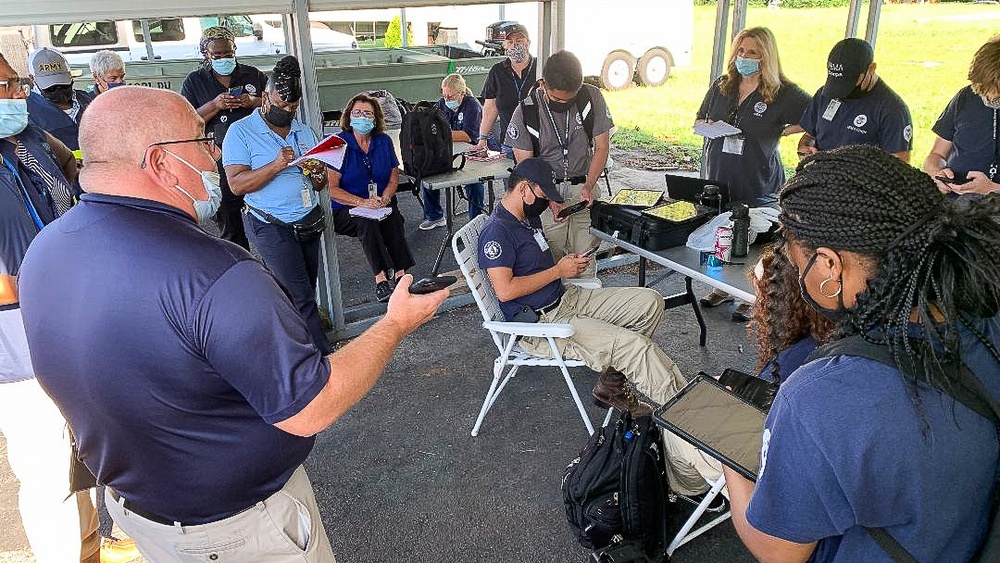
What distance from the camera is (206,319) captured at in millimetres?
1368

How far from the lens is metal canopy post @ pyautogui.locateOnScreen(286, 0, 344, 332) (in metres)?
3.94

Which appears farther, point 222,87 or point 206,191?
point 222,87

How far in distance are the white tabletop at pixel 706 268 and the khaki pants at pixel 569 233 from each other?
768mm

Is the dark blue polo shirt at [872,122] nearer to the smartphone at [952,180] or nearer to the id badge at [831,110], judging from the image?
the id badge at [831,110]

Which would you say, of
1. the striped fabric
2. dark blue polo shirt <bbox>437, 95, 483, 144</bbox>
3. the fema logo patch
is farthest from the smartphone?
dark blue polo shirt <bbox>437, 95, 483, 144</bbox>

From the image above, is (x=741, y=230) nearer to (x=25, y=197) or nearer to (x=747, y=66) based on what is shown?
(x=747, y=66)

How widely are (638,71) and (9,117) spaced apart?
12106mm

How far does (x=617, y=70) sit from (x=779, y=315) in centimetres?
1169

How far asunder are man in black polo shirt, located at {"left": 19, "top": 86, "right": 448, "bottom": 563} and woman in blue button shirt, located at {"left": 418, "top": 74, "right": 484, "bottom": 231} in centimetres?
504

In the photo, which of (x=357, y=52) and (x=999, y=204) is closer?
(x=999, y=204)

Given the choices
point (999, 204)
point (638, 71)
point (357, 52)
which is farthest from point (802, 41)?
point (999, 204)

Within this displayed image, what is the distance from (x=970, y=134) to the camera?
12.2 ft

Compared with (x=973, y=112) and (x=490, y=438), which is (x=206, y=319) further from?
(x=973, y=112)

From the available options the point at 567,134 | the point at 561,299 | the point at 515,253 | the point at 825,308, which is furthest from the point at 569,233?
the point at 825,308
